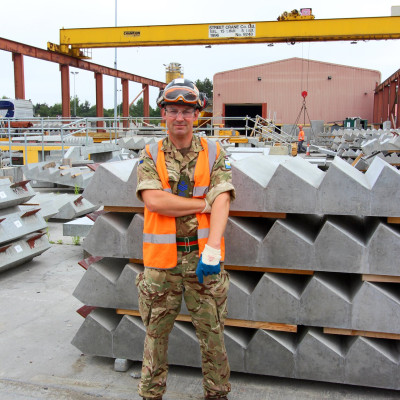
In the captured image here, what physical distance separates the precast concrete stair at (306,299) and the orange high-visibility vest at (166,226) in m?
0.66

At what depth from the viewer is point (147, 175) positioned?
2.75 metres

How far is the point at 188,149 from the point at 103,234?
987 mm

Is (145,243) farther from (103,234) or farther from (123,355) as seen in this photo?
(123,355)

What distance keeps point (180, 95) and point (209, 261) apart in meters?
0.95

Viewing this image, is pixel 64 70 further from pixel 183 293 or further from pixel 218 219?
pixel 218 219

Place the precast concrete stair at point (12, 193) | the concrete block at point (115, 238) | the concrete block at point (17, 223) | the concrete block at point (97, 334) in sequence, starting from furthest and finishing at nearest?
the precast concrete stair at point (12, 193), the concrete block at point (17, 223), the concrete block at point (97, 334), the concrete block at point (115, 238)

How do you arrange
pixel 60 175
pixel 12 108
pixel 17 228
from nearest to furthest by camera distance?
pixel 17 228 < pixel 60 175 < pixel 12 108

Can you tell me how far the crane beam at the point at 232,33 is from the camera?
22.8m

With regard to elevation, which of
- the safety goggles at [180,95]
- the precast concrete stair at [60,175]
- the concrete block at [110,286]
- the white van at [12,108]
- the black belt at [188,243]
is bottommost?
the precast concrete stair at [60,175]

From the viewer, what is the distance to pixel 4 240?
5641 millimetres

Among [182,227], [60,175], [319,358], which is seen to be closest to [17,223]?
[182,227]

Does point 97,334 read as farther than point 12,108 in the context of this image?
No

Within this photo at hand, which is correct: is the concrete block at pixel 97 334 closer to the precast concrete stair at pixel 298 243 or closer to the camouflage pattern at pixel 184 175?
the precast concrete stair at pixel 298 243

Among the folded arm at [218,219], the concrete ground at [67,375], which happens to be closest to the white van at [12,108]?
the concrete ground at [67,375]
